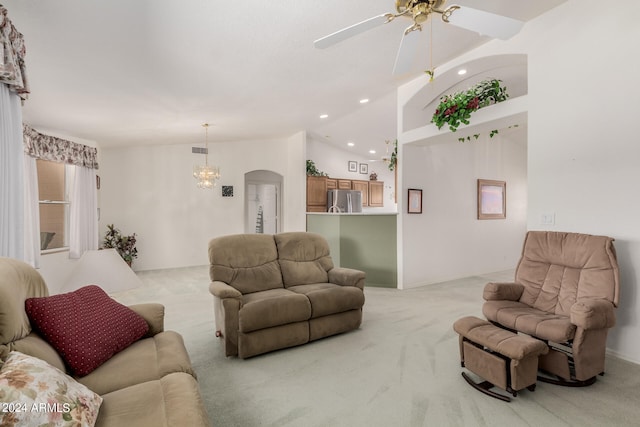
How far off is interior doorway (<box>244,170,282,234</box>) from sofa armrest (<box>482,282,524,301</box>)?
17.9 ft

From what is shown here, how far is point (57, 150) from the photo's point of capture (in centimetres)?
446

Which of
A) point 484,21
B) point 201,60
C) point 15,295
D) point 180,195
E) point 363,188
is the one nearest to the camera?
point 15,295

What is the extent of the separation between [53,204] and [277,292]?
403 cm

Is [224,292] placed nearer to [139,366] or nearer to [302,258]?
[139,366]

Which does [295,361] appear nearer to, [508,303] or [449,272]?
[508,303]

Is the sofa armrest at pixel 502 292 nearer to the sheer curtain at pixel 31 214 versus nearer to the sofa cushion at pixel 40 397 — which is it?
the sofa cushion at pixel 40 397

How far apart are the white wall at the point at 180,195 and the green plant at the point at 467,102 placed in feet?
10.8

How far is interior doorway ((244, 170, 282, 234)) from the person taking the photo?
7.45 meters

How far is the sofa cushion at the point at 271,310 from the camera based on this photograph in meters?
2.55

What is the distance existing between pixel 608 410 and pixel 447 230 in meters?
3.63

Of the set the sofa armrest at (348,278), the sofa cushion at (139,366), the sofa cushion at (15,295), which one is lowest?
the sofa cushion at (139,366)

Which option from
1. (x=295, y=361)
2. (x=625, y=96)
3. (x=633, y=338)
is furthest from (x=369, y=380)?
(x=625, y=96)

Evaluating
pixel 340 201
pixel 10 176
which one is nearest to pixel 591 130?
pixel 10 176

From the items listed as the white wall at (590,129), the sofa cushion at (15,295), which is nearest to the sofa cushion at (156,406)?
the sofa cushion at (15,295)
